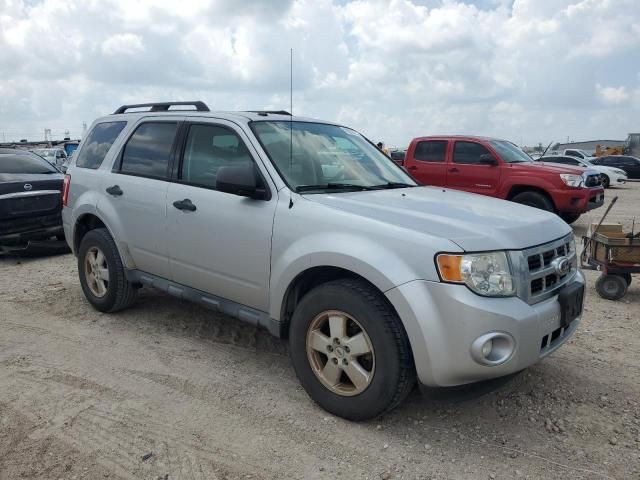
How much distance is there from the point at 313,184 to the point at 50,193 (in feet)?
19.8

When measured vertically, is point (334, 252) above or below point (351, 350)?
above

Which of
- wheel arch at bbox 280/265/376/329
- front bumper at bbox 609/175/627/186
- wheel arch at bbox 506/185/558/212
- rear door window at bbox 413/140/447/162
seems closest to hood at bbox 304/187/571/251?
wheel arch at bbox 280/265/376/329

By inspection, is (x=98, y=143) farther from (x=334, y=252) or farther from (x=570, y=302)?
(x=570, y=302)

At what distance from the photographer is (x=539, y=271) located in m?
2.94

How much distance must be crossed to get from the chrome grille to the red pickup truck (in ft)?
20.8

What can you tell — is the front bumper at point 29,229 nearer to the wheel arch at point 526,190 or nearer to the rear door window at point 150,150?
the rear door window at point 150,150

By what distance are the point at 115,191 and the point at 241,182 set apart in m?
1.81

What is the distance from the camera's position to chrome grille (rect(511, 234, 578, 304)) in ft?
9.25

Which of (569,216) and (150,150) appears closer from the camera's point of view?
(150,150)

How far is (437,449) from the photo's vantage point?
296 centimetres

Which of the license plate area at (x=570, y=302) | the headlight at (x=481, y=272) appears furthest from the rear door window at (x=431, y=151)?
the headlight at (x=481, y=272)

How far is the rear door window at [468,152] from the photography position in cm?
1060

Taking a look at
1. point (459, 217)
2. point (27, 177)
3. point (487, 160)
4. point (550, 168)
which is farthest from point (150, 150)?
point (550, 168)

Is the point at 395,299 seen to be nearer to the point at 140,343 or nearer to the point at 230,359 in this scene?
the point at 230,359
